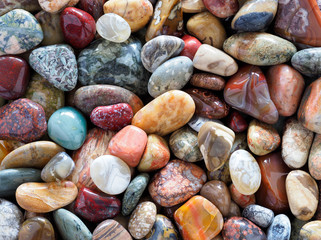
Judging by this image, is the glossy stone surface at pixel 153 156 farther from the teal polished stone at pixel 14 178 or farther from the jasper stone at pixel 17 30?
the jasper stone at pixel 17 30

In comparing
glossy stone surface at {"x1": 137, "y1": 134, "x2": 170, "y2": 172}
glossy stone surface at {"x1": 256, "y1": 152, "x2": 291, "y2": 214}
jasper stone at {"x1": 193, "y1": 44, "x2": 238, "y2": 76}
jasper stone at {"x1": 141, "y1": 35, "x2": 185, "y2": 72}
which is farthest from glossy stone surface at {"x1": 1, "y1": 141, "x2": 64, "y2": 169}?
glossy stone surface at {"x1": 256, "y1": 152, "x2": 291, "y2": 214}

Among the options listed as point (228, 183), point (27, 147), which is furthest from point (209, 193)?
point (27, 147)

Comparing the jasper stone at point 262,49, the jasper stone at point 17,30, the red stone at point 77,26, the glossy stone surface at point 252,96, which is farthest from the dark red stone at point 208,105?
the jasper stone at point 17,30

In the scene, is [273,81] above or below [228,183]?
above

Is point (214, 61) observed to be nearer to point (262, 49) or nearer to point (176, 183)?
point (262, 49)

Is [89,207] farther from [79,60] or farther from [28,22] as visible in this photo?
[28,22]

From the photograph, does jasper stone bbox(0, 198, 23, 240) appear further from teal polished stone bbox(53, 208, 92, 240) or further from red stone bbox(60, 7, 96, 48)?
red stone bbox(60, 7, 96, 48)
